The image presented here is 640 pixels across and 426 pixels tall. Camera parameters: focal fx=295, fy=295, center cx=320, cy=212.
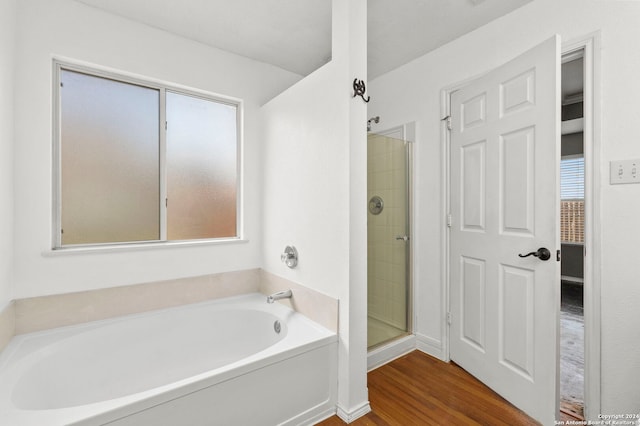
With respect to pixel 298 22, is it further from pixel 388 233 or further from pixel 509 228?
pixel 509 228

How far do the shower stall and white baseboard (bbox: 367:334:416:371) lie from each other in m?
0.05

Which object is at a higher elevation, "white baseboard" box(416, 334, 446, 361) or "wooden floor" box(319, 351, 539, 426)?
"white baseboard" box(416, 334, 446, 361)

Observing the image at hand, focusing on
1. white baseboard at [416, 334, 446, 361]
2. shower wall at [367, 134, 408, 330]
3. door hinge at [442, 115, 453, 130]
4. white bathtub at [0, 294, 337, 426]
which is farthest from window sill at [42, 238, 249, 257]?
door hinge at [442, 115, 453, 130]

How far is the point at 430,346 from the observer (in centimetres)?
235

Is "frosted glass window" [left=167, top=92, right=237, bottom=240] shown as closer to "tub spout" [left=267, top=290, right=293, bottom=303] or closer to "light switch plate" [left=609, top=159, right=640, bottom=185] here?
"tub spout" [left=267, top=290, right=293, bottom=303]

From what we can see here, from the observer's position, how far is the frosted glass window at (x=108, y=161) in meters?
1.87

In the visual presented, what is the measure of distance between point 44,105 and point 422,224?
8.78ft

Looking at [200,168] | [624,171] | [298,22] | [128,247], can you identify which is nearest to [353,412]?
[128,247]

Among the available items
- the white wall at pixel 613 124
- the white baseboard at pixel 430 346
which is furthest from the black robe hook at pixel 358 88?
the white baseboard at pixel 430 346

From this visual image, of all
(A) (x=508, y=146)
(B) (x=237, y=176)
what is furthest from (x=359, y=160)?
(B) (x=237, y=176)

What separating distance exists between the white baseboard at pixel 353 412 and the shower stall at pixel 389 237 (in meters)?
0.68

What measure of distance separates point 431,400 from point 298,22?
8.46 ft

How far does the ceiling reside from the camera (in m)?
1.85

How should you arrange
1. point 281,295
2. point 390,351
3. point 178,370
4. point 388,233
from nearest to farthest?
1. point 178,370
2. point 281,295
3. point 390,351
4. point 388,233
